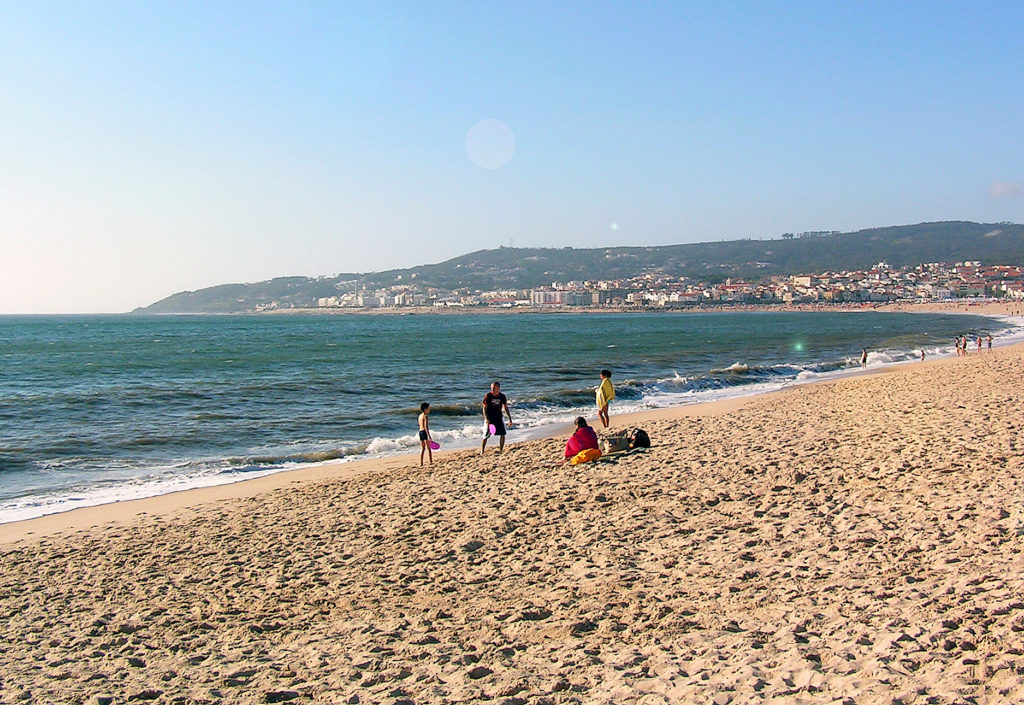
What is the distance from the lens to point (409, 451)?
1602 cm

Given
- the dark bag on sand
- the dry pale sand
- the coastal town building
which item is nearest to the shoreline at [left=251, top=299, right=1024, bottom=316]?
the coastal town building

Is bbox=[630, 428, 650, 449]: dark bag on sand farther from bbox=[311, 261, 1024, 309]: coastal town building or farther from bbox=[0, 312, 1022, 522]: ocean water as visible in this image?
bbox=[311, 261, 1024, 309]: coastal town building


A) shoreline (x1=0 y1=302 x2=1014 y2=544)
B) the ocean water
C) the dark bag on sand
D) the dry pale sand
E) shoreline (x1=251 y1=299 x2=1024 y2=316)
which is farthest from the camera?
shoreline (x1=251 y1=299 x2=1024 y2=316)

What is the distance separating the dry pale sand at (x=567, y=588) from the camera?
16.0 ft

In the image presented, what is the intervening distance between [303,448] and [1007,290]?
606 ft

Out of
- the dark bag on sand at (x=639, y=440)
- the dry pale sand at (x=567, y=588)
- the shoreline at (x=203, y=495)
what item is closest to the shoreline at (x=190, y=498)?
the shoreline at (x=203, y=495)

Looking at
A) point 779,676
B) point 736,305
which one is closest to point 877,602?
point 779,676

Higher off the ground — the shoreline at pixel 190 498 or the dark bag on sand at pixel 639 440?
the dark bag on sand at pixel 639 440

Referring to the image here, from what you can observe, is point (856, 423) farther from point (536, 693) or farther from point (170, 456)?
point (170, 456)

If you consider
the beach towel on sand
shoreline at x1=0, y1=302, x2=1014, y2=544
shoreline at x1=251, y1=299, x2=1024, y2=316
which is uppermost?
the beach towel on sand

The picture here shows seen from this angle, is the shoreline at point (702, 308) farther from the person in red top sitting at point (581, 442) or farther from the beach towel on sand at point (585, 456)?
the beach towel on sand at point (585, 456)

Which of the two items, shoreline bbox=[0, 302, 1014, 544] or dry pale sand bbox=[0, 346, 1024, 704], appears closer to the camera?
dry pale sand bbox=[0, 346, 1024, 704]

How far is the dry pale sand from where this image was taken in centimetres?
488

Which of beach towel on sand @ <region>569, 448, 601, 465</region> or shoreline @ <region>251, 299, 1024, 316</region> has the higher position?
beach towel on sand @ <region>569, 448, 601, 465</region>
